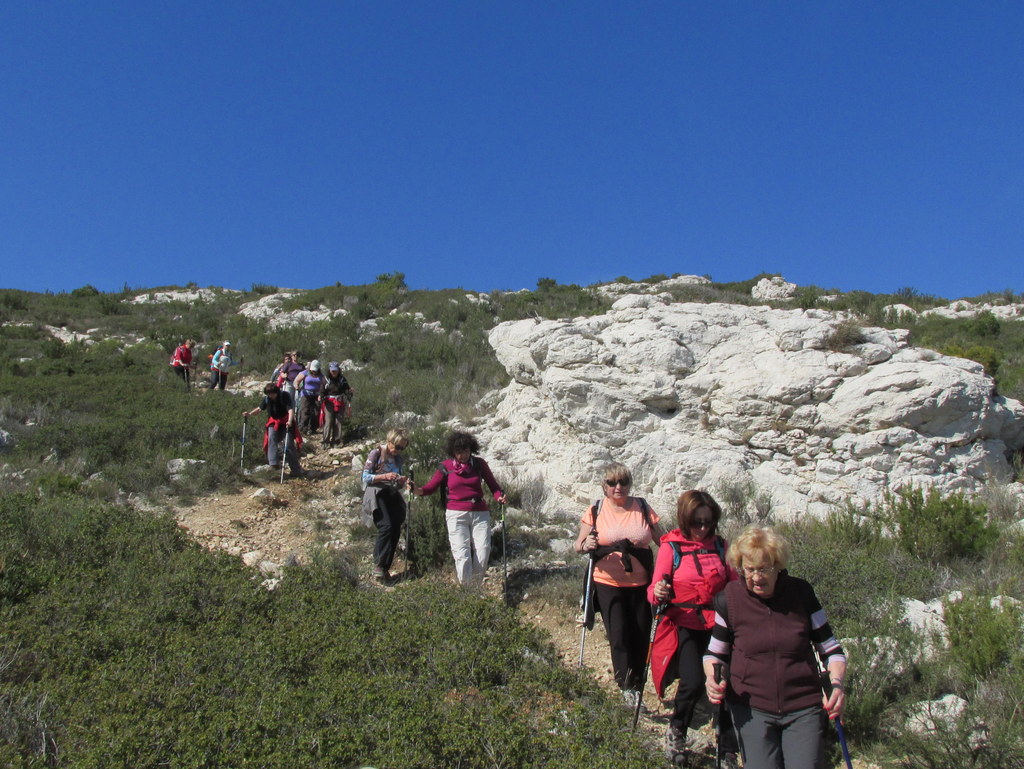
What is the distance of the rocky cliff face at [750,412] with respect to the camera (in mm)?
7801

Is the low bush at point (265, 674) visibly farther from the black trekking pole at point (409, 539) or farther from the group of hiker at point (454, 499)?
the black trekking pole at point (409, 539)

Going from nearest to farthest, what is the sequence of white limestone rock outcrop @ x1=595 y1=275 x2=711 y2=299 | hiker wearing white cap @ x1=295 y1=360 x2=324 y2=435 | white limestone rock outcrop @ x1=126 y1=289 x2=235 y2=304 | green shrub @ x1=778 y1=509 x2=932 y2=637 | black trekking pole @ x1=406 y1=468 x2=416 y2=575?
green shrub @ x1=778 y1=509 x2=932 y2=637, black trekking pole @ x1=406 y1=468 x2=416 y2=575, hiker wearing white cap @ x1=295 y1=360 x2=324 y2=435, white limestone rock outcrop @ x1=595 y1=275 x2=711 y2=299, white limestone rock outcrop @ x1=126 y1=289 x2=235 y2=304

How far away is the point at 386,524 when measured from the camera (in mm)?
6742

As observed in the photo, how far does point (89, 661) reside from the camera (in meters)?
4.32

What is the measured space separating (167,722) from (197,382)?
15.0 m

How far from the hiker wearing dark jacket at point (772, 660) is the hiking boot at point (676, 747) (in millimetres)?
709

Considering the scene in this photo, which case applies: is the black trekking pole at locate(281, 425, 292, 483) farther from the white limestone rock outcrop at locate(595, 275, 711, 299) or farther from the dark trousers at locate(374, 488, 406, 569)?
the white limestone rock outcrop at locate(595, 275, 711, 299)

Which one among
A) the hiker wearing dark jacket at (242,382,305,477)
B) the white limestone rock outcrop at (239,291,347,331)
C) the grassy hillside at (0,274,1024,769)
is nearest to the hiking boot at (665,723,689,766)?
the grassy hillside at (0,274,1024,769)

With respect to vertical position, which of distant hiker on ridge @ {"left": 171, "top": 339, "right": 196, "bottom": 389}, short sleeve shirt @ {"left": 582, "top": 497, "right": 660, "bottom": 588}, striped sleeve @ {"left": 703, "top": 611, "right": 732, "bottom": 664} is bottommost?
striped sleeve @ {"left": 703, "top": 611, "right": 732, "bottom": 664}

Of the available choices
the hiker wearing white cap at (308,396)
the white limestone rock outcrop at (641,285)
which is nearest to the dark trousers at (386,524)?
the hiker wearing white cap at (308,396)

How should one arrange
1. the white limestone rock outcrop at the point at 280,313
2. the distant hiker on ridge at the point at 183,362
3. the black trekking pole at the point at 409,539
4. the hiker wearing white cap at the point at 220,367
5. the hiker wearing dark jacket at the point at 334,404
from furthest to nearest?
the white limestone rock outcrop at the point at 280,313, the distant hiker on ridge at the point at 183,362, the hiker wearing white cap at the point at 220,367, the hiker wearing dark jacket at the point at 334,404, the black trekking pole at the point at 409,539

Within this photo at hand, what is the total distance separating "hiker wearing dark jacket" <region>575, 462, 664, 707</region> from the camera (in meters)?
4.51

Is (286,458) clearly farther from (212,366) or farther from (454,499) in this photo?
(212,366)

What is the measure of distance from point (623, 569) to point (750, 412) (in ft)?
16.2
